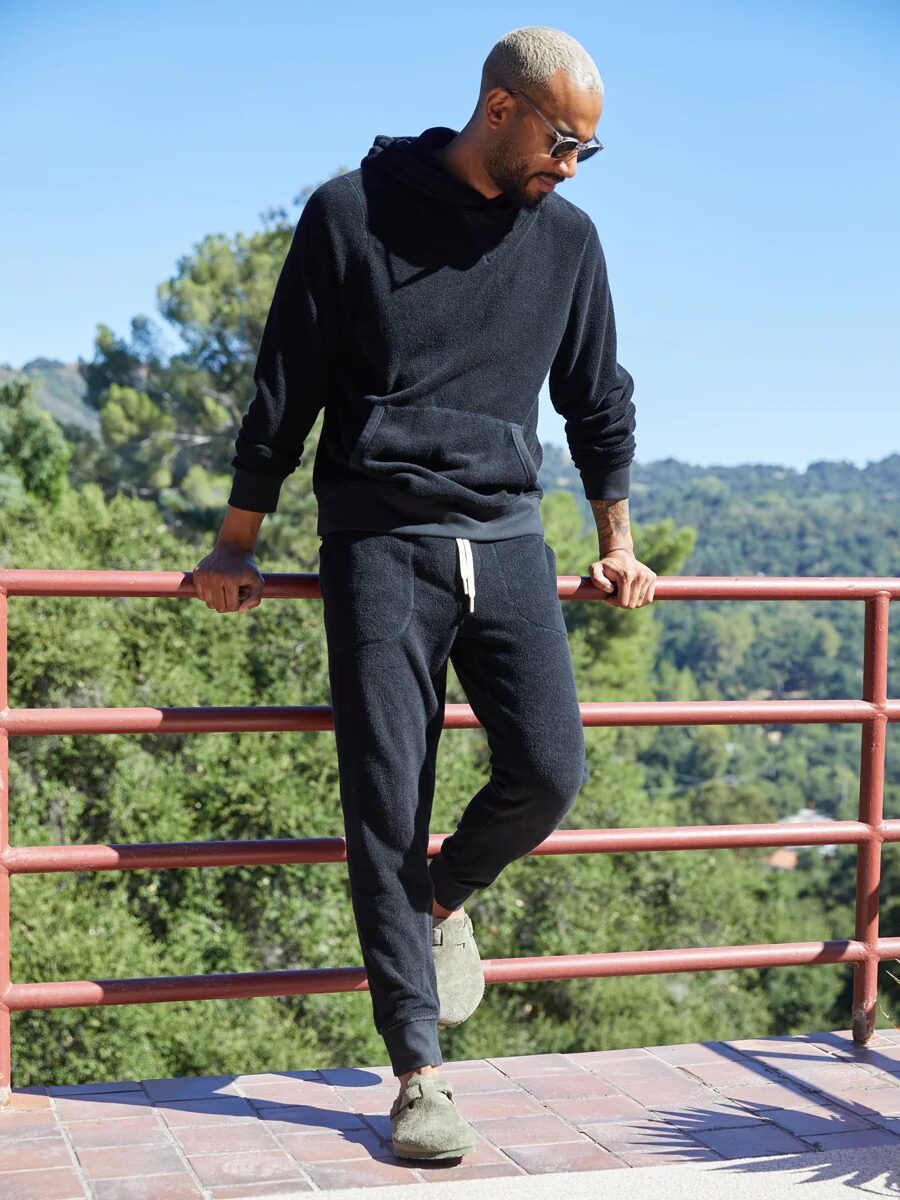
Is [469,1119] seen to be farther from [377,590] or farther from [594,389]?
[594,389]

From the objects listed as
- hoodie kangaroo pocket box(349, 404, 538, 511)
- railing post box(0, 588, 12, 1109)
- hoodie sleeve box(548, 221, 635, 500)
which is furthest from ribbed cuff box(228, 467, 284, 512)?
hoodie sleeve box(548, 221, 635, 500)

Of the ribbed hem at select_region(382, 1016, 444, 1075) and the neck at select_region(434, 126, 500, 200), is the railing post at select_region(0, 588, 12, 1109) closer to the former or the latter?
the ribbed hem at select_region(382, 1016, 444, 1075)

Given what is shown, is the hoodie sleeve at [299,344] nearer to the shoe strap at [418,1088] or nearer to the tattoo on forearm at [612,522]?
the tattoo on forearm at [612,522]

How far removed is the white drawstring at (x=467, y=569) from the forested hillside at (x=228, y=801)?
7.20m

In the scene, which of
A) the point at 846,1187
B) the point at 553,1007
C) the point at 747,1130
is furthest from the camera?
the point at 553,1007

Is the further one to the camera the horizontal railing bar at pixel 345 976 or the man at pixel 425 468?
the horizontal railing bar at pixel 345 976

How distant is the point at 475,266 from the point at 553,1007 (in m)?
16.4

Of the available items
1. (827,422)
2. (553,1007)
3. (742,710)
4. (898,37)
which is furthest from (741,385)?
(742,710)

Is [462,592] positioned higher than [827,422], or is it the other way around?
[827,422]

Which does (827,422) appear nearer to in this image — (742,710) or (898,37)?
(898,37)

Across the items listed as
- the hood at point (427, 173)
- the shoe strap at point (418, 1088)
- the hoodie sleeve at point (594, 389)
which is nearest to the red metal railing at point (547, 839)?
the hoodie sleeve at point (594, 389)

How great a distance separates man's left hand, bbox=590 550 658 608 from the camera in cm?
267

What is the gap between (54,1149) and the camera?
2314 millimetres

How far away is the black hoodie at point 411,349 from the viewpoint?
2279 mm
